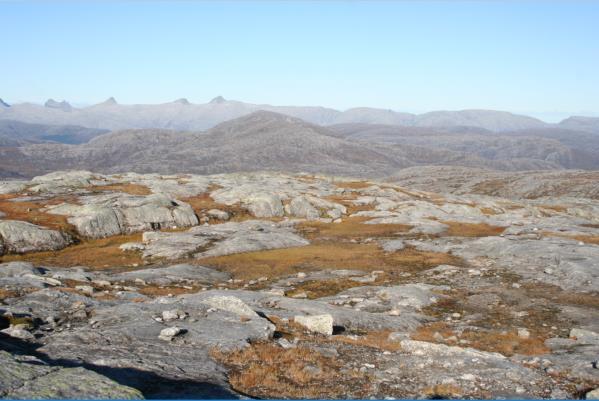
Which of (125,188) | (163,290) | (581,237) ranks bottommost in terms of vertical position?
(581,237)

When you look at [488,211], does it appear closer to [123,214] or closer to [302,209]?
[302,209]

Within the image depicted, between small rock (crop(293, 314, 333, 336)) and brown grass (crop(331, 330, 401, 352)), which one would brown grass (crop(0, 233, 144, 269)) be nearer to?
small rock (crop(293, 314, 333, 336))

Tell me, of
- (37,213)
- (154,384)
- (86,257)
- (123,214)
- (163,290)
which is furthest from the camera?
(123,214)

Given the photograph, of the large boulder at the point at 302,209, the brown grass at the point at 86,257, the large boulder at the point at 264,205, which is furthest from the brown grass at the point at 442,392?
the large boulder at the point at 302,209

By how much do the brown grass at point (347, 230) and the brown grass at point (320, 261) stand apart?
12.6m

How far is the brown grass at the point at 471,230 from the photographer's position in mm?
79369

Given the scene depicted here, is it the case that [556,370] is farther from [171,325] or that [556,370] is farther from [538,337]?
[171,325]

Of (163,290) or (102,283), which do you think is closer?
(102,283)

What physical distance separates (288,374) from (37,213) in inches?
3070

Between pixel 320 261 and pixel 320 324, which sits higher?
pixel 320 324

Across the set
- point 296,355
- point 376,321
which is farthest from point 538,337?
point 296,355

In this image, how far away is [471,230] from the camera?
84125 mm

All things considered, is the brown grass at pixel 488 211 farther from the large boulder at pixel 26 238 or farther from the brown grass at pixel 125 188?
the large boulder at pixel 26 238

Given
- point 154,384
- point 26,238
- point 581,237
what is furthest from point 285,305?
point 581,237
